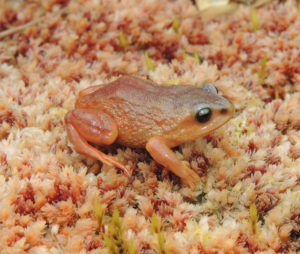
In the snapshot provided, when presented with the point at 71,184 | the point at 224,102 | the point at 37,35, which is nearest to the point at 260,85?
the point at 224,102

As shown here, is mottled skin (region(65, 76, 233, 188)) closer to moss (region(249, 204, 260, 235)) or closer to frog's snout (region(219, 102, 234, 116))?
frog's snout (region(219, 102, 234, 116))

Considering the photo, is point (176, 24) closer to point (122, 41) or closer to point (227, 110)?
point (122, 41)

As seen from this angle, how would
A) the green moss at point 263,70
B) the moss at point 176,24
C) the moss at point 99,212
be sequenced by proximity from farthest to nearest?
the moss at point 176,24 < the green moss at point 263,70 < the moss at point 99,212

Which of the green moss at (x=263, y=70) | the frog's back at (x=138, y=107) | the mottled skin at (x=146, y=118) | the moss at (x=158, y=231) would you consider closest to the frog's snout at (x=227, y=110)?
the mottled skin at (x=146, y=118)

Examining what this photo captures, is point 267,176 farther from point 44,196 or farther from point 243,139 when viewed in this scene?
point 44,196

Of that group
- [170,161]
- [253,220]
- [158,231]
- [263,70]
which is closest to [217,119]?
[170,161]

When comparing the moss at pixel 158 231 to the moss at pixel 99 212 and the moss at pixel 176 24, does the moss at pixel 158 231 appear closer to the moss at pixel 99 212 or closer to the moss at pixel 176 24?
the moss at pixel 99 212

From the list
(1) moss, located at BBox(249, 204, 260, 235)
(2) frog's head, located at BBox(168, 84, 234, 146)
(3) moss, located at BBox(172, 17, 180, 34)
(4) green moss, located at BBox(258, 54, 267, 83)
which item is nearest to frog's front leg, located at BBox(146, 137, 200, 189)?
(2) frog's head, located at BBox(168, 84, 234, 146)
